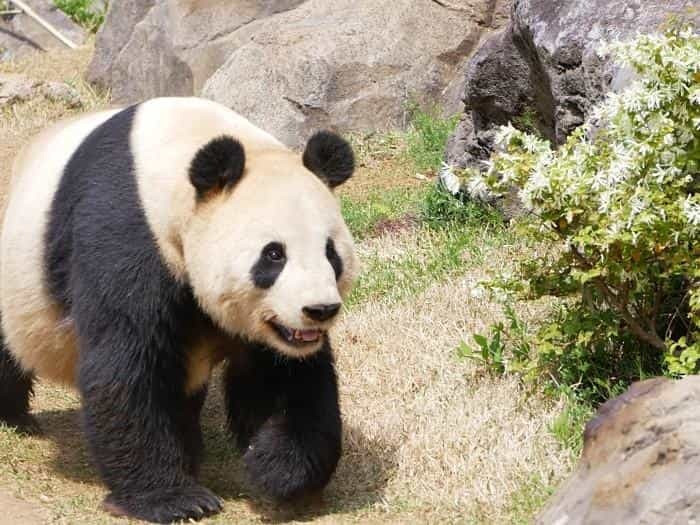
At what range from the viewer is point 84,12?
650 inches

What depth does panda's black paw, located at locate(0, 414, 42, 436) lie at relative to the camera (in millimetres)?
6387

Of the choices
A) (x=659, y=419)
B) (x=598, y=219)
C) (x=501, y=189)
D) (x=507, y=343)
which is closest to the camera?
(x=659, y=419)

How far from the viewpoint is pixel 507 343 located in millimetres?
6168

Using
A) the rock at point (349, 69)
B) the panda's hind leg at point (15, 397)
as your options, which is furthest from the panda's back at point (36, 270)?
the rock at point (349, 69)

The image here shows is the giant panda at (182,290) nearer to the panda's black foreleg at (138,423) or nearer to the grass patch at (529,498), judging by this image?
the panda's black foreleg at (138,423)

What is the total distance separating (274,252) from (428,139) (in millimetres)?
5514

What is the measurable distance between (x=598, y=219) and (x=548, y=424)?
103 cm

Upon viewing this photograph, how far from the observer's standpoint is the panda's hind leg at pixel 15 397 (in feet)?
20.4

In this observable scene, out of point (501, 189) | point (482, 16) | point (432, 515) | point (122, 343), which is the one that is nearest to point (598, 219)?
point (501, 189)

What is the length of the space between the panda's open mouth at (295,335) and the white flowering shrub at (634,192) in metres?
1.08

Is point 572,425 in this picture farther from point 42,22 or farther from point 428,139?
point 42,22

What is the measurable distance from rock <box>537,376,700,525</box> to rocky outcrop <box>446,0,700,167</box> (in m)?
2.41

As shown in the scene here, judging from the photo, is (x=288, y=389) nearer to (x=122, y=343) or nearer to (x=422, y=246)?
(x=122, y=343)

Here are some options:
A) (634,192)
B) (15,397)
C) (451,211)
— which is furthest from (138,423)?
(451,211)
